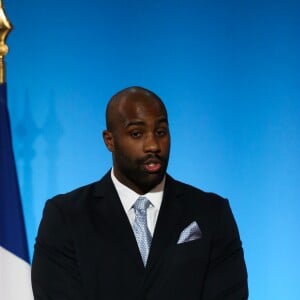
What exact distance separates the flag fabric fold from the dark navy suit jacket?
319mm

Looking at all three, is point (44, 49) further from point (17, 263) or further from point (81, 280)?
point (81, 280)

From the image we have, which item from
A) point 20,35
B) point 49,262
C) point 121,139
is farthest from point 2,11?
point 49,262

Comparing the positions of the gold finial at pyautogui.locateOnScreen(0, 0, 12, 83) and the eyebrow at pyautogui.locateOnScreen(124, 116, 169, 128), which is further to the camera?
the gold finial at pyautogui.locateOnScreen(0, 0, 12, 83)

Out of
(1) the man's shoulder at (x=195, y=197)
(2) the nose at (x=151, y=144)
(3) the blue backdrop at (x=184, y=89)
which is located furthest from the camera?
(3) the blue backdrop at (x=184, y=89)

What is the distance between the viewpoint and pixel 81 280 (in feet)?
4.09

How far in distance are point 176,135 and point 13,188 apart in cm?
58

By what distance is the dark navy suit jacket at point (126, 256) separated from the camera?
4.04 feet

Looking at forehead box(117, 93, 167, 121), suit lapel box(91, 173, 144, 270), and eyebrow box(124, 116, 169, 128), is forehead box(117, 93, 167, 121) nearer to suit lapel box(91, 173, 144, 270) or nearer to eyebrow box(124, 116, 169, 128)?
eyebrow box(124, 116, 169, 128)

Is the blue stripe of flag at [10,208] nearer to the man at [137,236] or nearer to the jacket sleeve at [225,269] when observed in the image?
the man at [137,236]

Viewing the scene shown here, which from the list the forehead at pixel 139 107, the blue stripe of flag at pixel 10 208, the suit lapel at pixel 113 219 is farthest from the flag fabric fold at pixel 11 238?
the forehead at pixel 139 107

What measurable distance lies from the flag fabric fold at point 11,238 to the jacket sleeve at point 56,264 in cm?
32

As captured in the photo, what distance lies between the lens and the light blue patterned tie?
49.8 inches

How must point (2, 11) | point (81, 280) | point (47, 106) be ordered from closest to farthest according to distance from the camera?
point (81, 280) < point (2, 11) < point (47, 106)

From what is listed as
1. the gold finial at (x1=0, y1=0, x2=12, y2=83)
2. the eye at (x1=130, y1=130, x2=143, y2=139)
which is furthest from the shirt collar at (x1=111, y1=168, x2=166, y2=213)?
the gold finial at (x1=0, y1=0, x2=12, y2=83)
